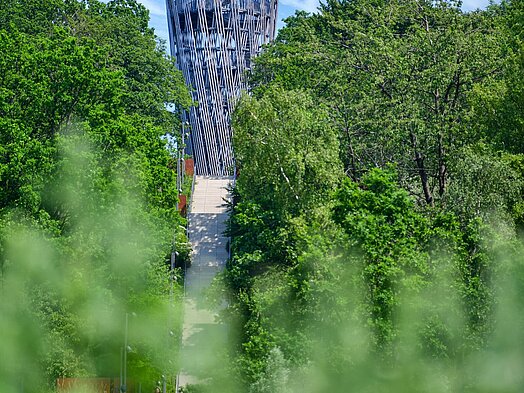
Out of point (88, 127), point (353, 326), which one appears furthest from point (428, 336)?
point (88, 127)

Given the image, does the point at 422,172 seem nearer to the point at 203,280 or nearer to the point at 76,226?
the point at 203,280

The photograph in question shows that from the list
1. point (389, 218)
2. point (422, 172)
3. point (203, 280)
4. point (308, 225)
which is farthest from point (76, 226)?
point (422, 172)

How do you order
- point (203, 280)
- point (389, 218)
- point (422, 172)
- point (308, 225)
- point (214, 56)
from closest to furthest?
point (389, 218) < point (308, 225) < point (422, 172) < point (203, 280) < point (214, 56)

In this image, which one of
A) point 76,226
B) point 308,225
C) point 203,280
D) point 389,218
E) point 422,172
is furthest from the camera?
point 203,280

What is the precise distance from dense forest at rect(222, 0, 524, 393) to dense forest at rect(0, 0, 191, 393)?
2.88 m

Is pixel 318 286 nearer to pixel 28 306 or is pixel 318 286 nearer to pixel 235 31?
pixel 28 306

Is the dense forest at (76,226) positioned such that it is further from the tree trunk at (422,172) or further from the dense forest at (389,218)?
the tree trunk at (422,172)

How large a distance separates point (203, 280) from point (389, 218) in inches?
550

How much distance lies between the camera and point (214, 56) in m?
78.7

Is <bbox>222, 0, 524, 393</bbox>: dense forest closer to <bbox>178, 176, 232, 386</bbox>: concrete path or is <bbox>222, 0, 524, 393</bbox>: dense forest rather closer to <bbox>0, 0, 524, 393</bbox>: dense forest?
<bbox>0, 0, 524, 393</bbox>: dense forest

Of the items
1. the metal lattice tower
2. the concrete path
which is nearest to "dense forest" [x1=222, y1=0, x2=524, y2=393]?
the concrete path

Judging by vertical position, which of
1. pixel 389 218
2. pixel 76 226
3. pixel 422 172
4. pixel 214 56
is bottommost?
pixel 389 218

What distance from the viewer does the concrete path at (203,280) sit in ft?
105

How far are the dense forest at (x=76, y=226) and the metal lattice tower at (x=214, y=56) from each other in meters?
39.3
